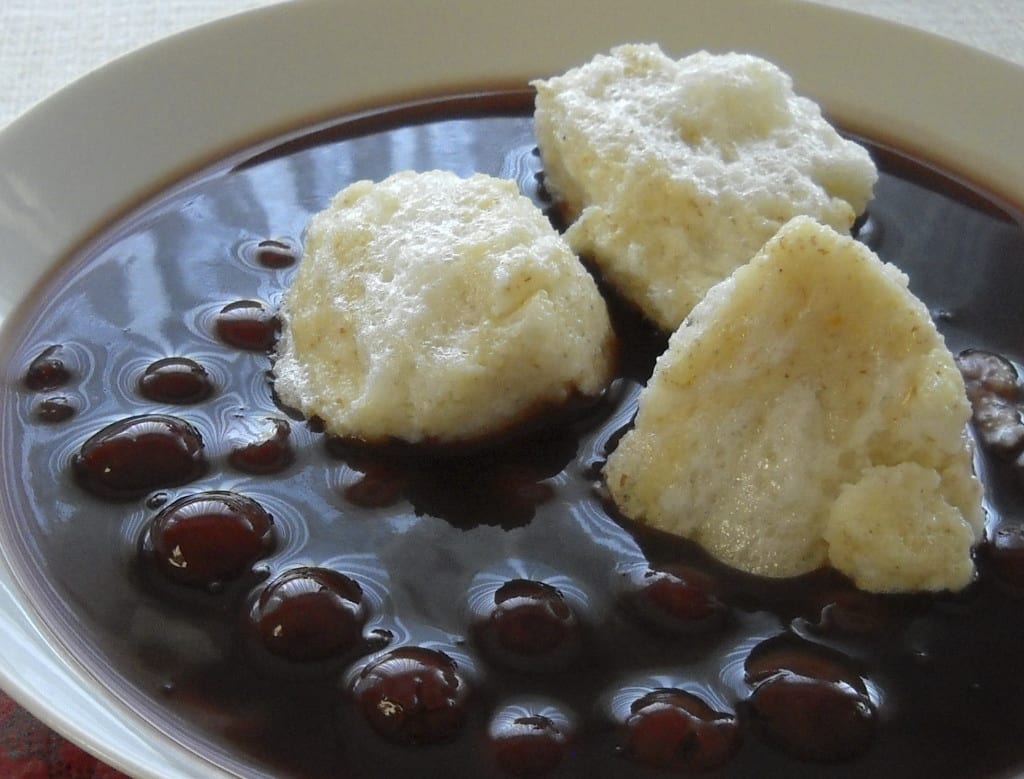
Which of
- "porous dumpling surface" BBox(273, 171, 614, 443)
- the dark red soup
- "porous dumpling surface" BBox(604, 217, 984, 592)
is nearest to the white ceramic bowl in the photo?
the dark red soup

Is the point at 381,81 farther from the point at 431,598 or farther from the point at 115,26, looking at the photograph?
the point at 431,598

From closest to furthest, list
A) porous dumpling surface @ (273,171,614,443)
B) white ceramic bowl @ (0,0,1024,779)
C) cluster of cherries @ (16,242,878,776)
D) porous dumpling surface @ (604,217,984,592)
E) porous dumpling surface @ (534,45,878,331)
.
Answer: cluster of cherries @ (16,242,878,776) → porous dumpling surface @ (604,217,984,592) → porous dumpling surface @ (273,171,614,443) → porous dumpling surface @ (534,45,878,331) → white ceramic bowl @ (0,0,1024,779)

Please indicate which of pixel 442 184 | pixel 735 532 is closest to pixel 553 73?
pixel 442 184

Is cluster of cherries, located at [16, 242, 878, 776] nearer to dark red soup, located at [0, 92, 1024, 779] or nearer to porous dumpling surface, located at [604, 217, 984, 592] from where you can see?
dark red soup, located at [0, 92, 1024, 779]

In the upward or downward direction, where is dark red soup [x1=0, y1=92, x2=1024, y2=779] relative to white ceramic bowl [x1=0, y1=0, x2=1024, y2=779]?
Result: downward

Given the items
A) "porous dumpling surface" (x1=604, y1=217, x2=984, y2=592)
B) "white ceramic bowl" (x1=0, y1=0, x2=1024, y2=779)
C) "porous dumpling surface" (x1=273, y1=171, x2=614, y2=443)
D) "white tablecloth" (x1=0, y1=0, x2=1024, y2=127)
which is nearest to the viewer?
"porous dumpling surface" (x1=604, y1=217, x2=984, y2=592)

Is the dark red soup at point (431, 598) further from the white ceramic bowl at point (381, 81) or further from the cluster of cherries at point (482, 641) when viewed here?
the white ceramic bowl at point (381, 81)

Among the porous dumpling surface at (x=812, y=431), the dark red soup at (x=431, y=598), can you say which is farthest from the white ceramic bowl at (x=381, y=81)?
the porous dumpling surface at (x=812, y=431)
